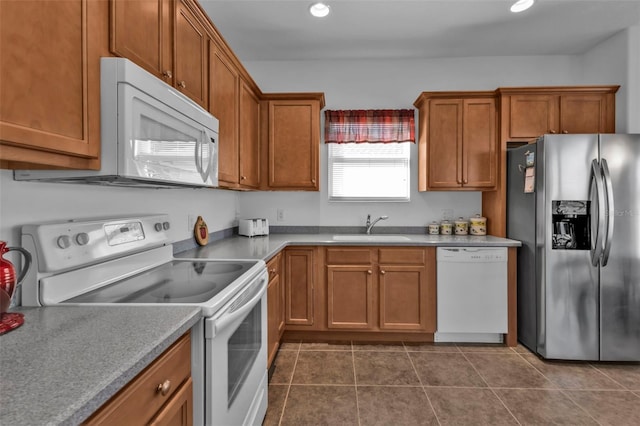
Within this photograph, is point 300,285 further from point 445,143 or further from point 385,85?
point 385,85

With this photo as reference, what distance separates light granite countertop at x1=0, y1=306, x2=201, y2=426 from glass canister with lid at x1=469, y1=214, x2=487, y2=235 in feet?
9.62

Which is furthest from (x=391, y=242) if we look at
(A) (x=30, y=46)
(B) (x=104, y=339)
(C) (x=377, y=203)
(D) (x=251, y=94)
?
(A) (x=30, y=46)

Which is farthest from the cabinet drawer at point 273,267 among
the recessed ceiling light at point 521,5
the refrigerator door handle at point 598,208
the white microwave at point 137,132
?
the recessed ceiling light at point 521,5

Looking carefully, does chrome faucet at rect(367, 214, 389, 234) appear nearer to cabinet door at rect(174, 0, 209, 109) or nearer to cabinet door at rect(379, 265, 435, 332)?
cabinet door at rect(379, 265, 435, 332)

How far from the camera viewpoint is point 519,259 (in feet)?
9.60

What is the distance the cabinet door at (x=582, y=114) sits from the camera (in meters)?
3.04

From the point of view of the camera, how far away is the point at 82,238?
131 cm

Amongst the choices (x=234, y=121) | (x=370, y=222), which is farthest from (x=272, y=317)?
(x=370, y=222)

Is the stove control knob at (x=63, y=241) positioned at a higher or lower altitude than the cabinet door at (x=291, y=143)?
lower

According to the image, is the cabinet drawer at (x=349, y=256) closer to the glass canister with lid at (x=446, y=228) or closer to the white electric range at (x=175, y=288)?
the glass canister with lid at (x=446, y=228)

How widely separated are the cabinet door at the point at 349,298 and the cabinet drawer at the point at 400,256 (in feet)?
0.69

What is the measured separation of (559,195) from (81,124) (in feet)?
9.71

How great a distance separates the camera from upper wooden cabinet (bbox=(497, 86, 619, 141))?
3.04 meters

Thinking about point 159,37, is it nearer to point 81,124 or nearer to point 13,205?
point 81,124
